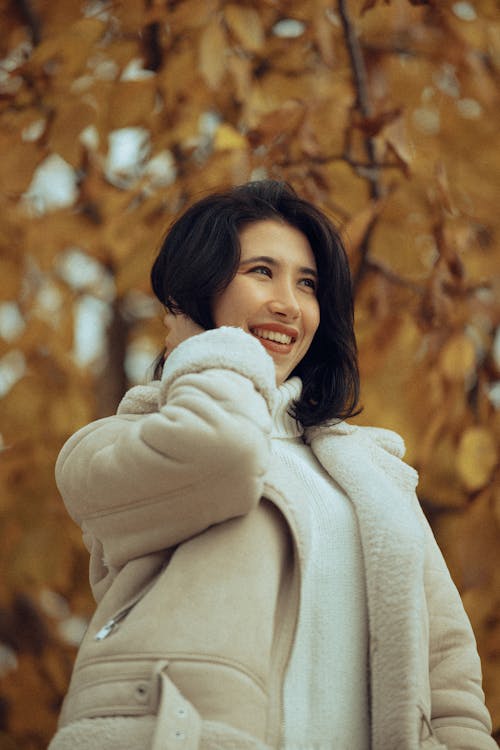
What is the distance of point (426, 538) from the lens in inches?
53.9

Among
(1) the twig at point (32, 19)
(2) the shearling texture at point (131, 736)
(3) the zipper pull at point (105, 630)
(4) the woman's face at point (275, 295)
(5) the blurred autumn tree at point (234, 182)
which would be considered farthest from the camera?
(1) the twig at point (32, 19)

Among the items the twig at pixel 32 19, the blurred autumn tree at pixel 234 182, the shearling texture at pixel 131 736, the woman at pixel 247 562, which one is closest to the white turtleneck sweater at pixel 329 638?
the woman at pixel 247 562

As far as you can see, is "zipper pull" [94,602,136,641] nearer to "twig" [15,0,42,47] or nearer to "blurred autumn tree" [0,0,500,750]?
"blurred autumn tree" [0,0,500,750]

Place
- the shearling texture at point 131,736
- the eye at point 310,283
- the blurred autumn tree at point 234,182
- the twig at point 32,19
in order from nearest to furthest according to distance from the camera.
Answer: the shearling texture at point 131,736, the eye at point 310,283, the blurred autumn tree at point 234,182, the twig at point 32,19

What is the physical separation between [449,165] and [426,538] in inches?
50.5

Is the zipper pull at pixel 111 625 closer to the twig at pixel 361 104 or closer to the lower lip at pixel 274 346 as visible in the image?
the lower lip at pixel 274 346

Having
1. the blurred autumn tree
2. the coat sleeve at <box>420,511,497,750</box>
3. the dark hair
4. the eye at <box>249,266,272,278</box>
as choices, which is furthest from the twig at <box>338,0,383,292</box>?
the coat sleeve at <box>420,511,497,750</box>

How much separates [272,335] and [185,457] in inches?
13.4

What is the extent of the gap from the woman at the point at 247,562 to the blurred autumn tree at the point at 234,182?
52cm

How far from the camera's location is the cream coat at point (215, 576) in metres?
1.01

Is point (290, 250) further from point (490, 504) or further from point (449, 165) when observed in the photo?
point (449, 165)

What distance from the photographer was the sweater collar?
135cm

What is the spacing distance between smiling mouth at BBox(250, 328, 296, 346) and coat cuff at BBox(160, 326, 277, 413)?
0.15m

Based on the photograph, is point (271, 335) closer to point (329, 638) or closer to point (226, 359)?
point (226, 359)
